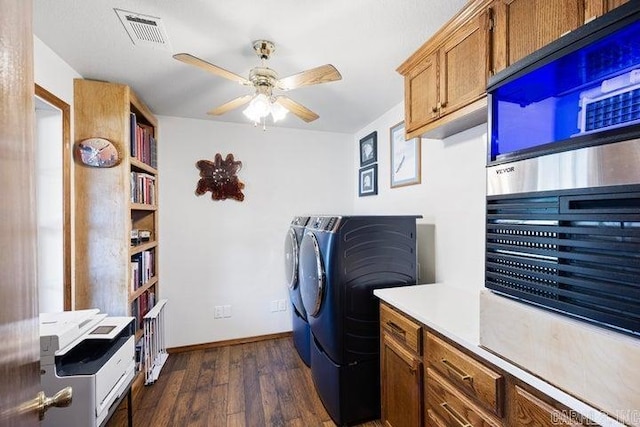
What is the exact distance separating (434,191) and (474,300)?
0.82 m

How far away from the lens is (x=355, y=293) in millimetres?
1781

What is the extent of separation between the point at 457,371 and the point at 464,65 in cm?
134

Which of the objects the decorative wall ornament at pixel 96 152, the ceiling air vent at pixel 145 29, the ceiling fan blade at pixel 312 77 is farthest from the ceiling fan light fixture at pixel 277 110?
the decorative wall ornament at pixel 96 152

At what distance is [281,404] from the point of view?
6.76 feet

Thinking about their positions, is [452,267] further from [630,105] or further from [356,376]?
[630,105]

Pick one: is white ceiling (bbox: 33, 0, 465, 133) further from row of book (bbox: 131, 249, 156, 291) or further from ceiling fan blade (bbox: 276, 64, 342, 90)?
row of book (bbox: 131, 249, 156, 291)

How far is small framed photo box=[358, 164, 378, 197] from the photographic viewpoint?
117 inches

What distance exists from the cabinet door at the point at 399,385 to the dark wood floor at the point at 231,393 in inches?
13.7

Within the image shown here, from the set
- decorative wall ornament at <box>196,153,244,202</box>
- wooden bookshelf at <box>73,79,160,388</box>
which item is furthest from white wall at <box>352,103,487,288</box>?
wooden bookshelf at <box>73,79,160,388</box>

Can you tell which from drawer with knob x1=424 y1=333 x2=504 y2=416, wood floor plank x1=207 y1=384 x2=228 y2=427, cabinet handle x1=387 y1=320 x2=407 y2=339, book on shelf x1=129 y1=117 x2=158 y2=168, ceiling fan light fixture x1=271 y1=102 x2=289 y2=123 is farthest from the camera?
book on shelf x1=129 y1=117 x2=158 y2=168

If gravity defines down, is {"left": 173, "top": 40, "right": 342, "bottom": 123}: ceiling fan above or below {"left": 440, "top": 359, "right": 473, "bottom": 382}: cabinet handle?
above

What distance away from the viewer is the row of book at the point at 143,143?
2.18 metres

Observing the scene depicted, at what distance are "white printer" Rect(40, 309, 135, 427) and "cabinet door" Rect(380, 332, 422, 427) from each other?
4.76 feet

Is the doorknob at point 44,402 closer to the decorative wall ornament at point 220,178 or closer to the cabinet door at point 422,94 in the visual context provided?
the cabinet door at point 422,94
